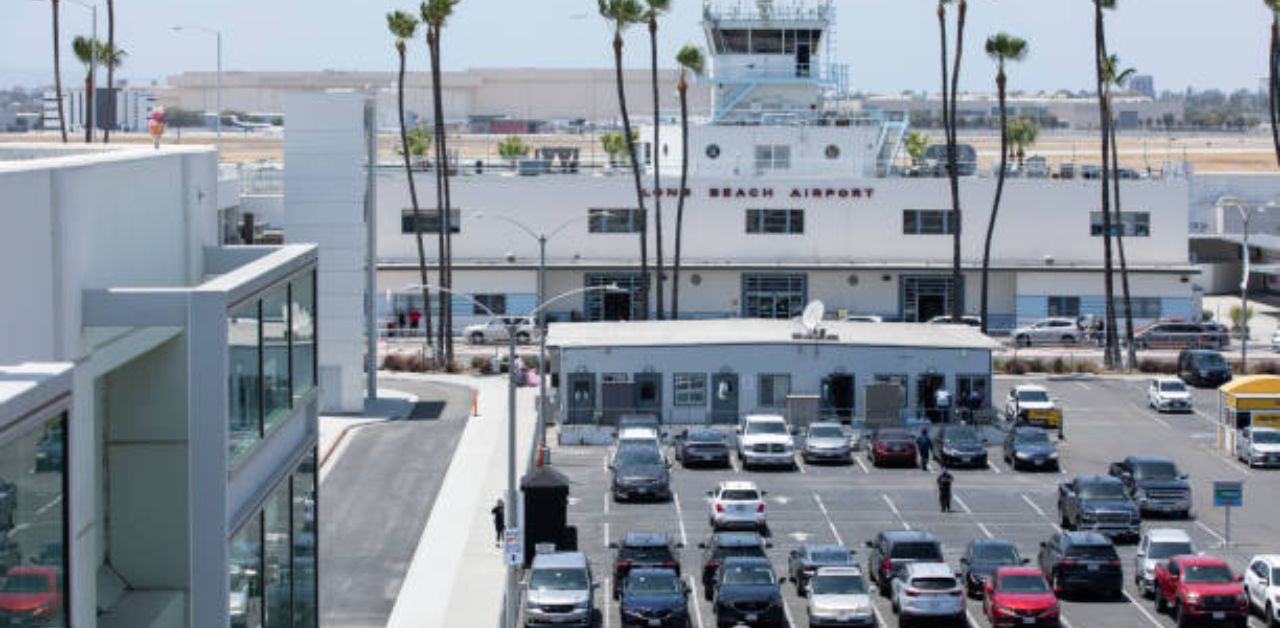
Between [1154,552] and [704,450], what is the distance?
1813 cm

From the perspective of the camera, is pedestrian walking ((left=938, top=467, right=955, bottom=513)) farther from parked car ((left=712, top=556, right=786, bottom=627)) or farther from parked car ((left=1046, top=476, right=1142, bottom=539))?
parked car ((left=712, top=556, right=786, bottom=627))

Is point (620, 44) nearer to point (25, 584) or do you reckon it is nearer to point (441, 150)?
point (441, 150)

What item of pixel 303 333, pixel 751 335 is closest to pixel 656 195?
pixel 751 335

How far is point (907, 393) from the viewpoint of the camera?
64.9 meters

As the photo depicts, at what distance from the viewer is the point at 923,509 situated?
171 feet

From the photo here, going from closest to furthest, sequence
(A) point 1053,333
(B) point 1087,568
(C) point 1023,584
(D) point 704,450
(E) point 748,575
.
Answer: (C) point 1023,584
(E) point 748,575
(B) point 1087,568
(D) point 704,450
(A) point 1053,333

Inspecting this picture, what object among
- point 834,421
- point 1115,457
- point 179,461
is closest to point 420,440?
point 834,421

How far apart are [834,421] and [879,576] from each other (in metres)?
21.3

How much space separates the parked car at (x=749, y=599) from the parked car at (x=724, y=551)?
60.7 inches

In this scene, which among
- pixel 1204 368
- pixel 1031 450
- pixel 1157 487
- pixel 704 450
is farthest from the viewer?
pixel 1204 368

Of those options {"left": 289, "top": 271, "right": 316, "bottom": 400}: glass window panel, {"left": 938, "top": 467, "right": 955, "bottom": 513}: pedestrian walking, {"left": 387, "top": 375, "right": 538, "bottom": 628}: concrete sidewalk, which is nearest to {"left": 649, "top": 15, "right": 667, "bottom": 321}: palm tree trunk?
{"left": 387, "top": 375, "right": 538, "bottom": 628}: concrete sidewalk

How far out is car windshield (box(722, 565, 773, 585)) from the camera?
39450mm

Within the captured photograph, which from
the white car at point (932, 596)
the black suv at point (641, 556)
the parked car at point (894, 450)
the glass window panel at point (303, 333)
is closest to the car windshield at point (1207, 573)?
the white car at point (932, 596)

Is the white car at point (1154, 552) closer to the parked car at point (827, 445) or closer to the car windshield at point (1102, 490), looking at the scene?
the car windshield at point (1102, 490)
